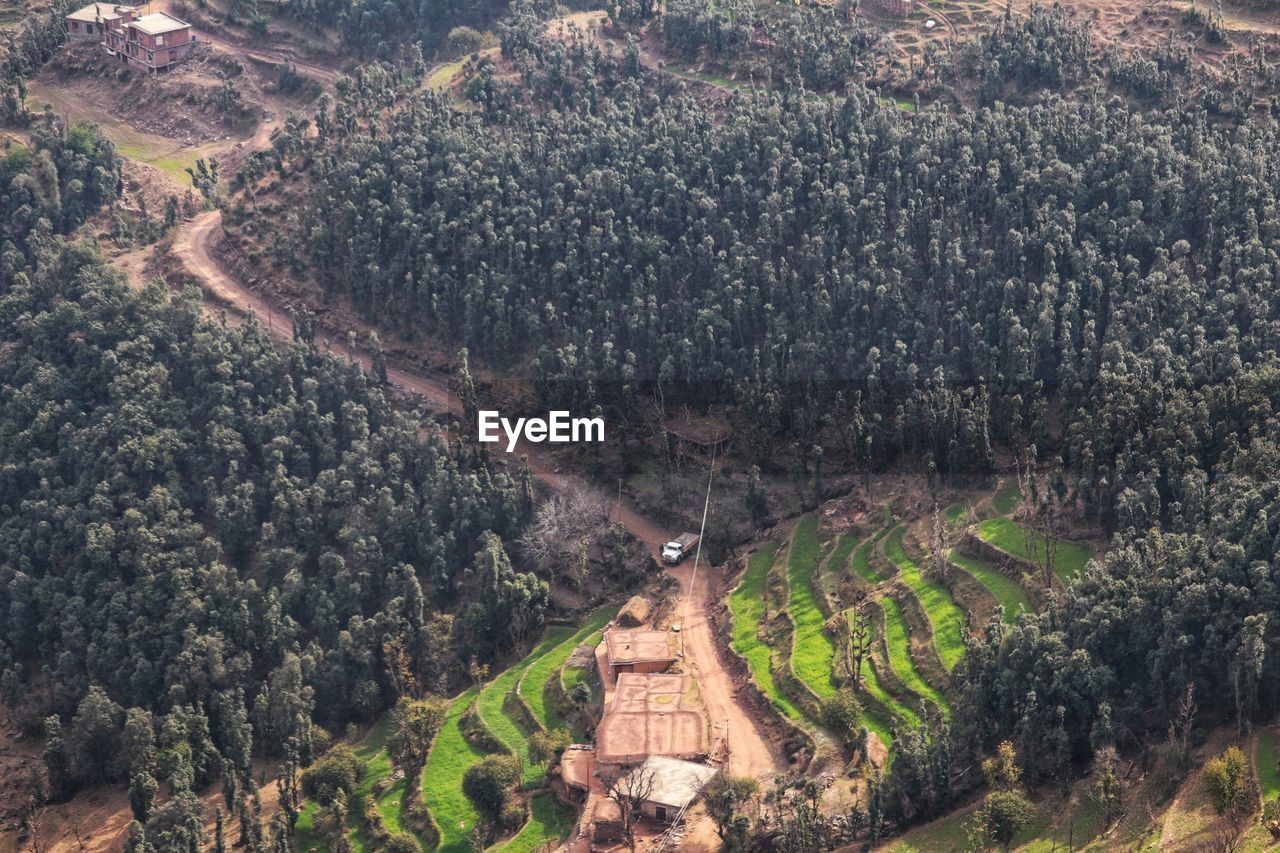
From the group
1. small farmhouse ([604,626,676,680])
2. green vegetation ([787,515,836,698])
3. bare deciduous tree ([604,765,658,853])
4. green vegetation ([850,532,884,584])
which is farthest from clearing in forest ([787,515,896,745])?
bare deciduous tree ([604,765,658,853])

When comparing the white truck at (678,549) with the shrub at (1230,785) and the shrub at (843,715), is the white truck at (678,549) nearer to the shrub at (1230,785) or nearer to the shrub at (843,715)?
the shrub at (843,715)

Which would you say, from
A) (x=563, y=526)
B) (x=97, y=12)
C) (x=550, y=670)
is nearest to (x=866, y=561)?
(x=550, y=670)

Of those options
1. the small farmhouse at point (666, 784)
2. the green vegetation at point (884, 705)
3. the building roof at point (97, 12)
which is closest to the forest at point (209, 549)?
the small farmhouse at point (666, 784)

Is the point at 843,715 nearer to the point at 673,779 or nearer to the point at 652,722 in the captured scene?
the point at 673,779

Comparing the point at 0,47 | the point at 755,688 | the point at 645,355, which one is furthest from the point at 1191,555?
the point at 0,47

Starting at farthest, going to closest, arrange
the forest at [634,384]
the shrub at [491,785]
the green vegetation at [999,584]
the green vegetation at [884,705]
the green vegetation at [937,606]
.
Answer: the forest at [634,384]
the green vegetation at [999,584]
the green vegetation at [937,606]
the shrub at [491,785]
the green vegetation at [884,705]
